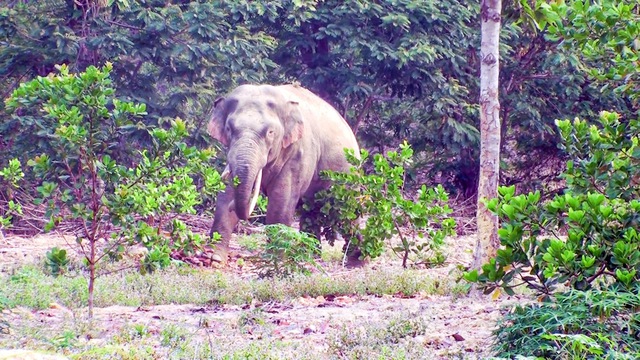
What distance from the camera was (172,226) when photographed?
6.80 m

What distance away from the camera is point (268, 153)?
1160 cm

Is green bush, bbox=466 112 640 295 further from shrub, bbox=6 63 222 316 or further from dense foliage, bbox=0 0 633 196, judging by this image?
dense foliage, bbox=0 0 633 196

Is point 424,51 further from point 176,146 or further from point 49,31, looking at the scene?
point 176,146

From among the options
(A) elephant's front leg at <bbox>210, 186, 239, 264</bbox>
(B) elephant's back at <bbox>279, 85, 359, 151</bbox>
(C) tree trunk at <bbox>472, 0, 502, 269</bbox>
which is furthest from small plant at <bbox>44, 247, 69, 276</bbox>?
(B) elephant's back at <bbox>279, 85, 359, 151</bbox>

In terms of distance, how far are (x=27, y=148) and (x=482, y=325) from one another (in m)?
9.53

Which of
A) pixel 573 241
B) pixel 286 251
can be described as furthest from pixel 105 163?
pixel 573 241

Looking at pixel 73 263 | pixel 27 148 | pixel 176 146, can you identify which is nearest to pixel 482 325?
pixel 176 146

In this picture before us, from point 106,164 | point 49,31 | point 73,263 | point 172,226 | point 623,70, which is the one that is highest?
point 49,31

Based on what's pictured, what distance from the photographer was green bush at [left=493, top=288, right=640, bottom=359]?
4797 mm

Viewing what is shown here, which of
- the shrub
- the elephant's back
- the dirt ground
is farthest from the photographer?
the elephant's back

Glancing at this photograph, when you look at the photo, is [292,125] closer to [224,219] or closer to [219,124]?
[219,124]

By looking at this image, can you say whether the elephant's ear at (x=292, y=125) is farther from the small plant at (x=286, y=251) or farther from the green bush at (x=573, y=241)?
the green bush at (x=573, y=241)

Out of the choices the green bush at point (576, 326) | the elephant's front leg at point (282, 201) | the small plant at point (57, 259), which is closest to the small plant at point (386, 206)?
the elephant's front leg at point (282, 201)

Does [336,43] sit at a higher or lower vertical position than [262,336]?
higher
